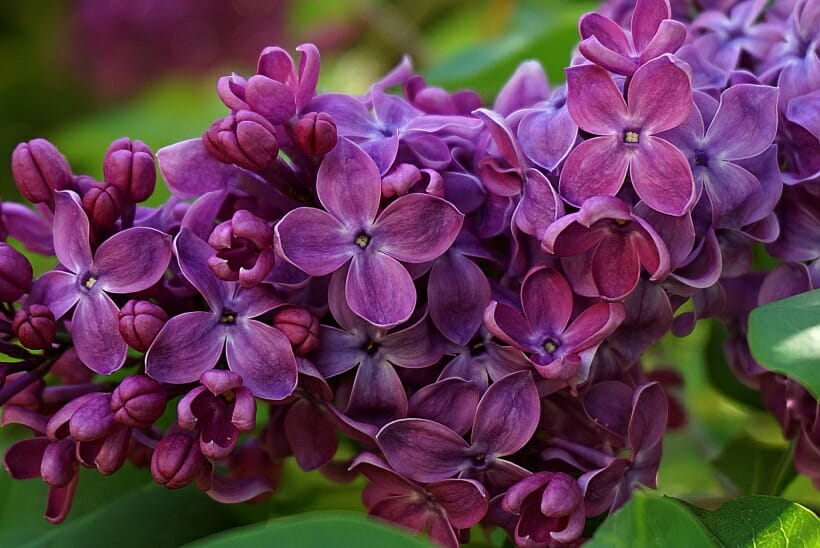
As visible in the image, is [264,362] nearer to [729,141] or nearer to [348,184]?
[348,184]

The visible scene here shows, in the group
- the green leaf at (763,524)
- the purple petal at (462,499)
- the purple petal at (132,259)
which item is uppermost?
the purple petal at (132,259)

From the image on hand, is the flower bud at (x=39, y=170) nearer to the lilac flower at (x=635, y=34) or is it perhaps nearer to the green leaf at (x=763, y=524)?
the lilac flower at (x=635, y=34)

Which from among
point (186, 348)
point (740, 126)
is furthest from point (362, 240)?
point (740, 126)

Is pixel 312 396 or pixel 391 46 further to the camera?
pixel 391 46

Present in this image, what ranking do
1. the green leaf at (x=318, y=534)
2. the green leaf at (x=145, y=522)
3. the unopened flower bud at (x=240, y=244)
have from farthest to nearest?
the green leaf at (x=145, y=522) < the unopened flower bud at (x=240, y=244) < the green leaf at (x=318, y=534)

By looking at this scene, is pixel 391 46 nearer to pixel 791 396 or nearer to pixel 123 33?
pixel 123 33

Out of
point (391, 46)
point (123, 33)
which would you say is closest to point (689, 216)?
point (391, 46)

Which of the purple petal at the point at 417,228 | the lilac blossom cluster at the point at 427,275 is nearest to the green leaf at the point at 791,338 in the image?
the lilac blossom cluster at the point at 427,275
